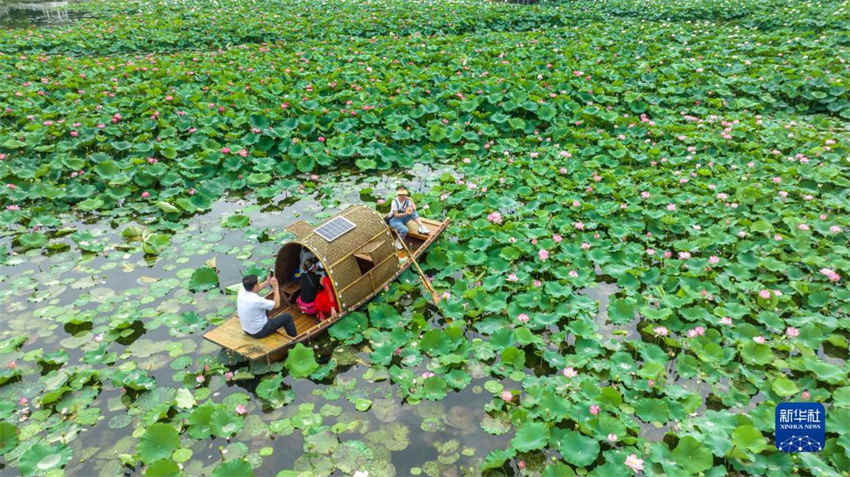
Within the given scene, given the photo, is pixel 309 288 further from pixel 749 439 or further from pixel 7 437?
pixel 749 439

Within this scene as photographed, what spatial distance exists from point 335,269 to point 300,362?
1241 mm

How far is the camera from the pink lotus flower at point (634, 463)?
4273 millimetres

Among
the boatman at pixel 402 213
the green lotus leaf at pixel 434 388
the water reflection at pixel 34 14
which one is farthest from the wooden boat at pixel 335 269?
the water reflection at pixel 34 14

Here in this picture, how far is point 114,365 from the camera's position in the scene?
5.75 metres

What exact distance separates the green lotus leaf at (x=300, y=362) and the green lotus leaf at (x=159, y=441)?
129 centimetres

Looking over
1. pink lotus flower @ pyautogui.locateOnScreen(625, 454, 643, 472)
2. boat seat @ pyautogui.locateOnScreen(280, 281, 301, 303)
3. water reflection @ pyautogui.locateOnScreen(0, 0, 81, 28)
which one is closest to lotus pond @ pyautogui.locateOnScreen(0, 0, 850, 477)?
pink lotus flower @ pyautogui.locateOnScreen(625, 454, 643, 472)

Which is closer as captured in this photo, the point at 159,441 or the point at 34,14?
the point at 159,441

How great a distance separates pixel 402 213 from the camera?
7609mm

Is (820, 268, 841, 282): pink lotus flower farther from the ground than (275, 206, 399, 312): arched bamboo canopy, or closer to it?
closer to it

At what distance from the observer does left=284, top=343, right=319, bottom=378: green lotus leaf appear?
17.8 ft

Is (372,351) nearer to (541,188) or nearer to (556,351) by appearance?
(556,351)

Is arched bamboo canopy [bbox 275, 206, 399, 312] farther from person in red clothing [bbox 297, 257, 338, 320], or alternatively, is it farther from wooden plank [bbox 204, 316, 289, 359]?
wooden plank [bbox 204, 316, 289, 359]

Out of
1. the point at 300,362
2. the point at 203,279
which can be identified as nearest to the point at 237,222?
the point at 203,279

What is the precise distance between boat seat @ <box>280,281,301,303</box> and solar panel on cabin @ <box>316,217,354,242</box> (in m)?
0.99
